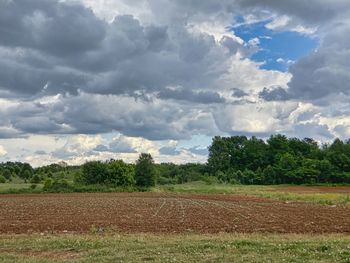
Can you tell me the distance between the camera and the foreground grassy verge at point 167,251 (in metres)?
17.4

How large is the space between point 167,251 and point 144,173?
10695cm

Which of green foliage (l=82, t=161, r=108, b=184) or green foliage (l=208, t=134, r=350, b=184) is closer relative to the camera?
green foliage (l=82, t=161, r=108, b=184)

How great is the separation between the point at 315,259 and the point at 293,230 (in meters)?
15.1

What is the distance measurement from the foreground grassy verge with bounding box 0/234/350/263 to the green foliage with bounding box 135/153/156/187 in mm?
101992

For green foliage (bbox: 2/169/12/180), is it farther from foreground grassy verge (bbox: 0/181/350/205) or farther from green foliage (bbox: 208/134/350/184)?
green foliage (bbox: 208/134/350/184)

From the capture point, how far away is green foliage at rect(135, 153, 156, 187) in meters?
126

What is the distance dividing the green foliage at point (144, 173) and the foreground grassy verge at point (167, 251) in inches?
4015

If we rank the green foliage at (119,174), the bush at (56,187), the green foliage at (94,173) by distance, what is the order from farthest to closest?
the green foliage at (94,173) < the green foliage at (119,174) < the bush at (56,187)

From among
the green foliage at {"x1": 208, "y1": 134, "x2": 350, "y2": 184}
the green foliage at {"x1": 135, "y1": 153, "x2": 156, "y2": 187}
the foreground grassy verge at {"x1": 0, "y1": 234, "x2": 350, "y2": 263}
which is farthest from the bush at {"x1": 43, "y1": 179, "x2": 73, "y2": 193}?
the foreground grassy verge at {"x1": 0, "y1": 234, "x2": 350, "y2": 263}

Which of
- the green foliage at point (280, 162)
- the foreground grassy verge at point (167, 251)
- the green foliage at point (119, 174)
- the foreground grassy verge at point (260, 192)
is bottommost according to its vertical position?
the foreground grassy verge at point (167, 251)

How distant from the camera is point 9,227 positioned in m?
34.9

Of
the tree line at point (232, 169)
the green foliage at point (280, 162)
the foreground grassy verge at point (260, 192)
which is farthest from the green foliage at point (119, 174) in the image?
the green foliage at point (280, 162)

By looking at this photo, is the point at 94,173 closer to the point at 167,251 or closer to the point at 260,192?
the point at 260,192

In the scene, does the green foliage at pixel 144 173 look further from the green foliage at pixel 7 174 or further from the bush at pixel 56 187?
the green foliage at pixel 7 174
